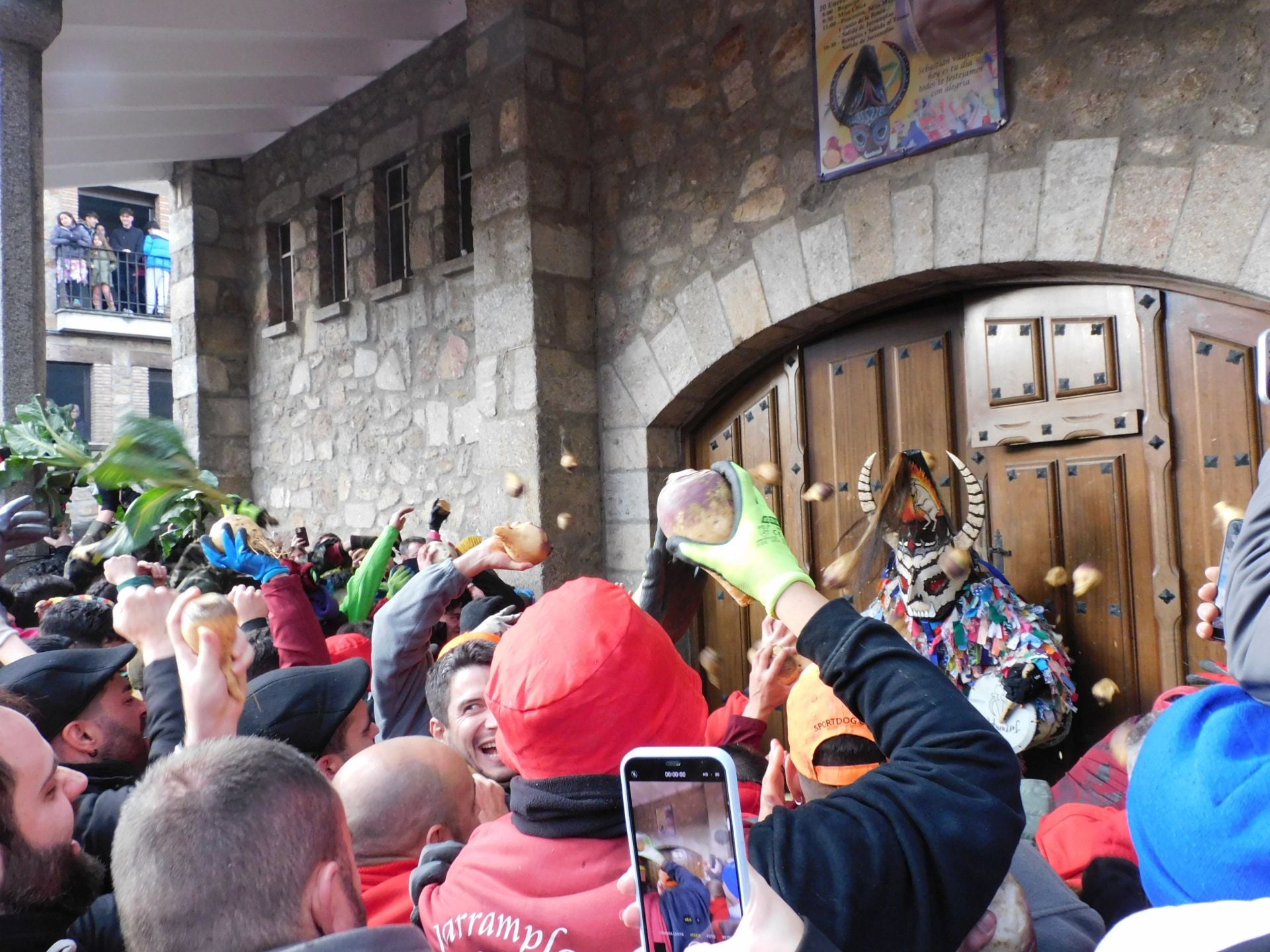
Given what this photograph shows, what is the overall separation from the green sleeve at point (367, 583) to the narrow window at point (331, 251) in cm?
334

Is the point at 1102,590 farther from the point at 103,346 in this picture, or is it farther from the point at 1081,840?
the point at 103,346

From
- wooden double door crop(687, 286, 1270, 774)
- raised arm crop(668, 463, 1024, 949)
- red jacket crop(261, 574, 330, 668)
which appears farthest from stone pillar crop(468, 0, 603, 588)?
raised arm crop(668, 463, 1024, 949)

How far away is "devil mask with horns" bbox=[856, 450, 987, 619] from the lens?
2951 mm

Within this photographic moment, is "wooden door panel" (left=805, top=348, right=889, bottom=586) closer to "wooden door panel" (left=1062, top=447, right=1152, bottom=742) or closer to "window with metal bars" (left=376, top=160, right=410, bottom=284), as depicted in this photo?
"wooden door panel" (left=1062, top=447, right=1152, bottom=742)

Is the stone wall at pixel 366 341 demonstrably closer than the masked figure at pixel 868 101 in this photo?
No

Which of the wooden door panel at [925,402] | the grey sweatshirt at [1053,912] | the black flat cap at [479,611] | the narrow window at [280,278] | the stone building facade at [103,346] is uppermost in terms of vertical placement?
the stone building facade at [103,346]

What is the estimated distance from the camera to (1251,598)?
3.02ft

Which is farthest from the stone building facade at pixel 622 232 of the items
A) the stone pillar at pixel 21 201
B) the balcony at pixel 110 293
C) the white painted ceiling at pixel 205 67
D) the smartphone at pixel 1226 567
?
the balcony at pixel 110 293

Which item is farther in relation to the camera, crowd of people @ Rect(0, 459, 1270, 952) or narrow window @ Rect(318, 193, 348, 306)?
narrow window @ Rect(318, 193, 348, 306)

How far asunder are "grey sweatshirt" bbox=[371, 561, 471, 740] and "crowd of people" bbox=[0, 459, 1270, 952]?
1.31 ft

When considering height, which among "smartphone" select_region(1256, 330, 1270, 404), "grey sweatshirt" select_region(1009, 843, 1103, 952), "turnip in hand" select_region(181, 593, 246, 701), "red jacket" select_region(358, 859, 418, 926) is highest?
"smartphone" select_region(1256, 330, 1270, 404)

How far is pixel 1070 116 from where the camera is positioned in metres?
3.07

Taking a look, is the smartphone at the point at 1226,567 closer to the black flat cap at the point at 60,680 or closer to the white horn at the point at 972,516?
the white horn at the point at 972,516

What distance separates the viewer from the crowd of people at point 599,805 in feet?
2.78
